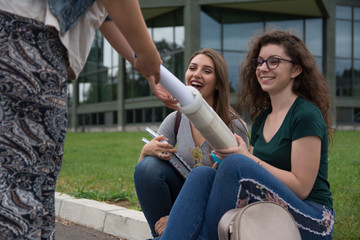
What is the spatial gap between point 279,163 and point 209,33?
69.0ft

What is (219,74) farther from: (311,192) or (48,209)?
(48,209)

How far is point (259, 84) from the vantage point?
3.06 meters

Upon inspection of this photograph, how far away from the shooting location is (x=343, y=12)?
83.2 ft

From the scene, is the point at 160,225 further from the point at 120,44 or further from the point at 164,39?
the point at 164,39

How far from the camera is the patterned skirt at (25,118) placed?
4.82ft

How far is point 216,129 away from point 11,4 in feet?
3.57

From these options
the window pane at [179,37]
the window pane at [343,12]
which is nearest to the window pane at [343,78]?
the window pane at [343,12]

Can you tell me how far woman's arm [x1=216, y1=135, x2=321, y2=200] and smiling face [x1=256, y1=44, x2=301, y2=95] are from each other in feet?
1.45

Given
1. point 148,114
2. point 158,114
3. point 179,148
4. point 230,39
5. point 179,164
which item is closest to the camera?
point 179,164

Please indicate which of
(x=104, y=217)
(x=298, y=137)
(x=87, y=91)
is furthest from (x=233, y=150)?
(x=87, y=91)

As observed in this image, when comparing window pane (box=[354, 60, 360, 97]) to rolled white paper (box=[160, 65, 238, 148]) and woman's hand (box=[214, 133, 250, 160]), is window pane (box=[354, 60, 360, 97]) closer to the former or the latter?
woman's hand (box=[214, 133, 250, 160])

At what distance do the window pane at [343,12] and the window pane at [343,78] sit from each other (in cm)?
267

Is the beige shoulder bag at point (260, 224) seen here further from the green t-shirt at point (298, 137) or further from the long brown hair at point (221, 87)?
the long brown hair at point (221, 87)

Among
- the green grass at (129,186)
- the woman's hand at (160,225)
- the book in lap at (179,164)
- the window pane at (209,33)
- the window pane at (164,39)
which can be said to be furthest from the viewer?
the window pane at (164,39)
